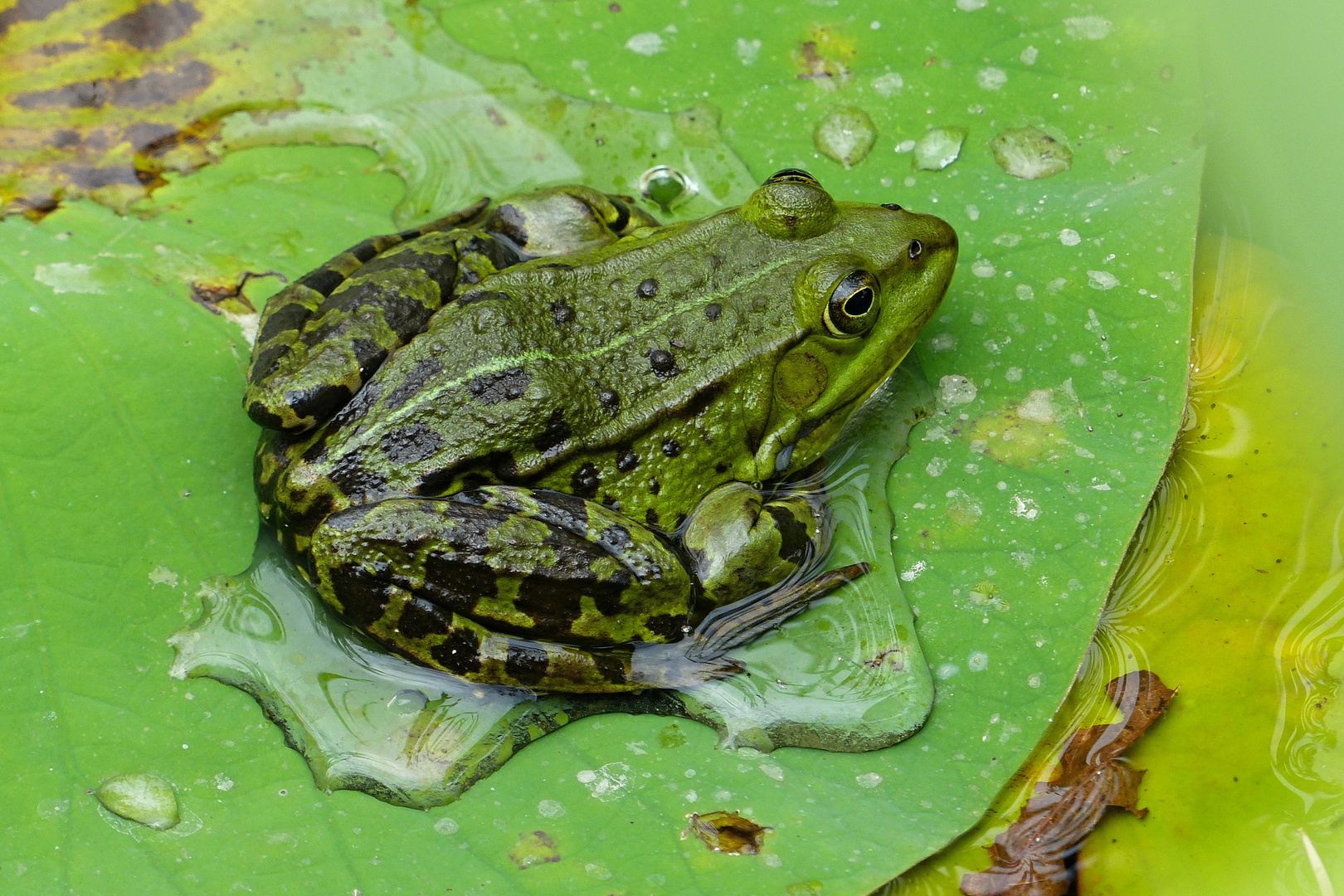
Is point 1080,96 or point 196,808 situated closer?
point 196,808

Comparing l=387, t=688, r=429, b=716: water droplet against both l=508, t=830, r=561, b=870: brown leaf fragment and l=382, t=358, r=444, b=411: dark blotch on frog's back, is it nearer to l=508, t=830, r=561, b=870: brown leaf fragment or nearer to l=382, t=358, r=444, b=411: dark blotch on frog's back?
l=508, t=830, r=561, b=870: brown leaf fragment

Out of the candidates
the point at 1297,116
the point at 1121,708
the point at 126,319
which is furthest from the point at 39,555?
the point at 1297,116

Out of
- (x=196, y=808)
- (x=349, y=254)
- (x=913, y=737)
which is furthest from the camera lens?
(x=349, y=254)

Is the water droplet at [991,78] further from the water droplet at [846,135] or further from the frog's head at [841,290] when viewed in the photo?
the frog's head at [841,290]

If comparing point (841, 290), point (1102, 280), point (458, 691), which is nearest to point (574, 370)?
point (841, 290)

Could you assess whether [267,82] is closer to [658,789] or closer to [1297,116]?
[658,789]

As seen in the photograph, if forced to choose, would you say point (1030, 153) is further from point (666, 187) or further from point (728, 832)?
point (728, 832)

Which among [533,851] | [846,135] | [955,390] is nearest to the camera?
[533,851]

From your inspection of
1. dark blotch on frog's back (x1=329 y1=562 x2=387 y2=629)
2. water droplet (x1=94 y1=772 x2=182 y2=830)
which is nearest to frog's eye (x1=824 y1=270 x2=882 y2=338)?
dark blotch on frog's back (x1=329 y1=562 x2=387 y2=629)
